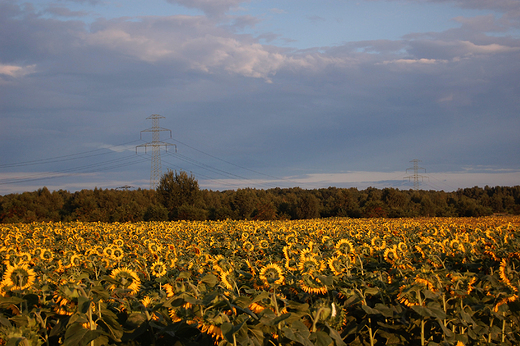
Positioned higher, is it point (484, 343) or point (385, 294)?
point (385, 294)

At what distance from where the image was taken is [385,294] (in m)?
3.08

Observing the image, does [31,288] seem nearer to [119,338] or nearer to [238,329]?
[119,338]

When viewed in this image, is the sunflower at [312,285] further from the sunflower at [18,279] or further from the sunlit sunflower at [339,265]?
the sunflower at [18,279]

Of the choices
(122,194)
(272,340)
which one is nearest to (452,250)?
(272,340)

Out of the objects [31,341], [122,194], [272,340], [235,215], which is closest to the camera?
[31,341]

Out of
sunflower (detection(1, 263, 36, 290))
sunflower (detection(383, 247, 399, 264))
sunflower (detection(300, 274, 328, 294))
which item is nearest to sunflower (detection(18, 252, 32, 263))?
sunflower (detection(1, 263, 36, 290))

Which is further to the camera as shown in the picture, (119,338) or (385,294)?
(385,294)

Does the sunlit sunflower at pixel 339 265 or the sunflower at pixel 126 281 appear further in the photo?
the sunlit sunflower at pixel 339 265

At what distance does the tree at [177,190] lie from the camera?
51203mm

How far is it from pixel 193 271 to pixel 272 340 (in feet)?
10.5

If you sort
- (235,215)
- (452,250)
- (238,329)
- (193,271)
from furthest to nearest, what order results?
(235,215) → (452,250) → (193,271) → (238,329)

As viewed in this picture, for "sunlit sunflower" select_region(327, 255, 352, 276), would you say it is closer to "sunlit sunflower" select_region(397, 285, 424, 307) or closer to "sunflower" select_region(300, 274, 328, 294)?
"sunflower" select_region(300, 274, 328, 294)

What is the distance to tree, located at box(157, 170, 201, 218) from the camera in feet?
168

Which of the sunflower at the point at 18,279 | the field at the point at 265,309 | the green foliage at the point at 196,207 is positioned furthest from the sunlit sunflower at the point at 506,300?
the green foliage at the point at 196,207
